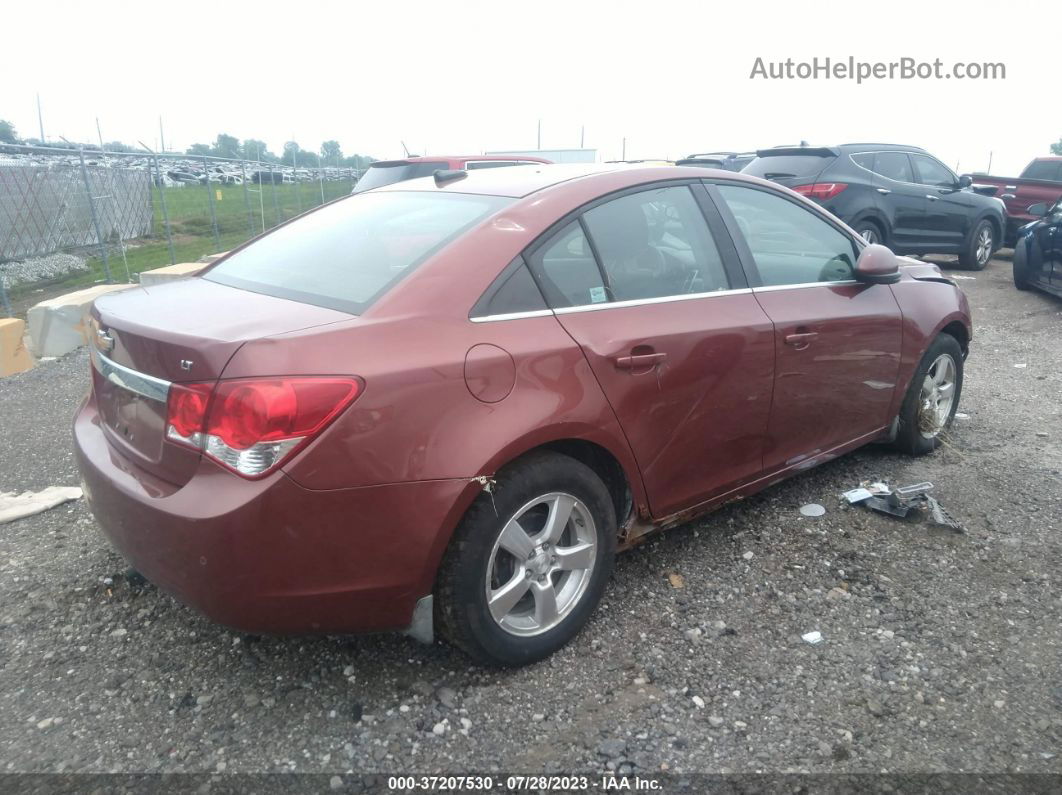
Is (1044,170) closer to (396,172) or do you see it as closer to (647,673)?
(396,172)

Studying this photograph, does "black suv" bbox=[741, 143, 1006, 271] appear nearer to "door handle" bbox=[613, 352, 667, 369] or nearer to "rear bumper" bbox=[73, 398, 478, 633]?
"door handle" bbox=[613, 352, 667, 369]

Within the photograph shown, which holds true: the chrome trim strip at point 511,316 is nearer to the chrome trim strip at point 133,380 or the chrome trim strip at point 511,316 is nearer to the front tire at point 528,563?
the front tire at point 528,563

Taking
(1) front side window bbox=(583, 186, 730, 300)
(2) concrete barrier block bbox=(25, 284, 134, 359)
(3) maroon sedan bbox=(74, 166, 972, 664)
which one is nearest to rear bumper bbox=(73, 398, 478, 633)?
(3) maroon sedan bbox=(74, 166, 972, 664)

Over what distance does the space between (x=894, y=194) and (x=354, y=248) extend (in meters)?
9.87

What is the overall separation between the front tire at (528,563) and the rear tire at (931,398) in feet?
7.50

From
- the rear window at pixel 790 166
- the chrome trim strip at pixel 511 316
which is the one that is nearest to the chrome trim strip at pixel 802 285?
the chrome trim strip at pixel 511 316

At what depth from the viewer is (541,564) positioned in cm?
267

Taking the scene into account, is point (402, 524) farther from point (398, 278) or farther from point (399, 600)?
point (398, 278)

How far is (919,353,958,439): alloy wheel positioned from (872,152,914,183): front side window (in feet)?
23.0

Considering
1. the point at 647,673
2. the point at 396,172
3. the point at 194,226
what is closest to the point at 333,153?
the point at 194,226

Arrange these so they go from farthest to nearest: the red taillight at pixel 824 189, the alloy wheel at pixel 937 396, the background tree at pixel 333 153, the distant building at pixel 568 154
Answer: the background tree at pixel 333 153 < the distant building at pixel 568 154 < the red taillight at pixel 824 189 < the alloy wheel at pixel 937 396

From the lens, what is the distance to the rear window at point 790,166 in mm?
10438

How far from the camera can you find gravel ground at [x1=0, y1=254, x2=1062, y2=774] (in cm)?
235

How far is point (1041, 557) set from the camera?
3.43 metres
